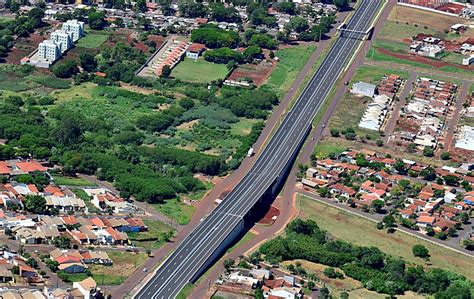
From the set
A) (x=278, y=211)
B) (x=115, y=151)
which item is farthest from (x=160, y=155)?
(x=278, y=211)

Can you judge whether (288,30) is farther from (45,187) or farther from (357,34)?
(45,187)

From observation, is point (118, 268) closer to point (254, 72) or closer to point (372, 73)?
point (254, 72)

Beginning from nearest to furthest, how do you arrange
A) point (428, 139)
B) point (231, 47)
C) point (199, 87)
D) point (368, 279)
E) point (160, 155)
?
point (368, 279) → point (160, 155) → point (428, 139) → point (199, 87) → point (231, 47)

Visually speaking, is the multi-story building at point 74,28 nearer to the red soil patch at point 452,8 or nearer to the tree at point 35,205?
the red soil patch at point 452,8

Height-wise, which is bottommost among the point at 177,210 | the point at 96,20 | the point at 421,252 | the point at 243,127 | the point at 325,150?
the point at 96,20

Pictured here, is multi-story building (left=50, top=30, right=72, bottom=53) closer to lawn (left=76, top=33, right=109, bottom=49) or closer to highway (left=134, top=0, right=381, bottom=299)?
lawn (left=76, top=33, right=109, bottom=49)

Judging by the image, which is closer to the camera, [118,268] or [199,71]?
[118,268]

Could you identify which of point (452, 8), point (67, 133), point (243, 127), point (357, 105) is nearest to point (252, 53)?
point (357, 105)
